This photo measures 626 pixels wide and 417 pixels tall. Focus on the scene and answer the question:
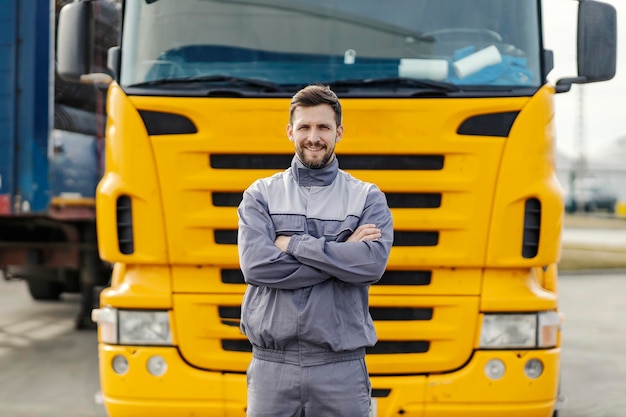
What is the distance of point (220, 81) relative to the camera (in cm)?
432

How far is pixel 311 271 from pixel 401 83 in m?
1.45

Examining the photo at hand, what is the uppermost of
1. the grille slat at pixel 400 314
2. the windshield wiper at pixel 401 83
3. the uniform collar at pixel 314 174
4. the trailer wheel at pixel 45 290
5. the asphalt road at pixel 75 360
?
the windshield wiper at pixel 401 83

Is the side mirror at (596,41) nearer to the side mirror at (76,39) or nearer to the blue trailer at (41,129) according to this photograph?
the side mirror at (76,39)

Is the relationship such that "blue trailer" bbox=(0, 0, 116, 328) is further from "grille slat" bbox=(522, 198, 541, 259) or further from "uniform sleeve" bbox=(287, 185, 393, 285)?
"uniform sleeve" bbox=(287, 185, 393, 285)

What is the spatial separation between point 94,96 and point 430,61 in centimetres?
443

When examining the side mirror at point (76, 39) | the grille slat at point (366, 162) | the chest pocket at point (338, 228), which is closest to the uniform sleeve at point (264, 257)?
the chest pocket at point (338, 228)

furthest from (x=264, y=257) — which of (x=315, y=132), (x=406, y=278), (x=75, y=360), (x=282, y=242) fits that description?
(x=75, y=360)

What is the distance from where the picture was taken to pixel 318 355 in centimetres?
310

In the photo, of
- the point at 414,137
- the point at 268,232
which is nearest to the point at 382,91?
the point at 414,137

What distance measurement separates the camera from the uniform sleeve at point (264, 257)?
314 cm

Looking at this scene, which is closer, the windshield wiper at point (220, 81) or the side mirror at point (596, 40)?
the windshield wiper at point (220, 81)

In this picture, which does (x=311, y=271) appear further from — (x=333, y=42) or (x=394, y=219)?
(x=333, y=42)

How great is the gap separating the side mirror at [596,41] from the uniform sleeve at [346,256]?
188 cm

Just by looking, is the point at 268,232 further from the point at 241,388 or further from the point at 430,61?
the point at 430,61
